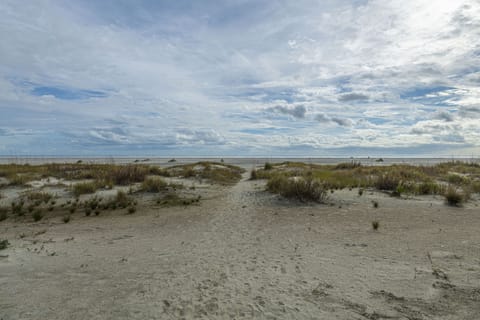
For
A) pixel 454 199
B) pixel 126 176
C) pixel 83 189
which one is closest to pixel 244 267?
pixel 454 199

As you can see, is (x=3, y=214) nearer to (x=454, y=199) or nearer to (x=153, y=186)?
(x=153, y=186)

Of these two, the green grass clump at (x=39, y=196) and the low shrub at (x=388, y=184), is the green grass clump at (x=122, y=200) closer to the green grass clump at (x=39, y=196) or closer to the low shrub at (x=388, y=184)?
the green grass clump at (x=39, y=196)

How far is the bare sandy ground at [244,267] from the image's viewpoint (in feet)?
14.4

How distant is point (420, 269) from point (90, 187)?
13.4 meters

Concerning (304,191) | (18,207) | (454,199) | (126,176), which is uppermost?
(126,176)

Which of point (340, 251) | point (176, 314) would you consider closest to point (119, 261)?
point (176, 314)

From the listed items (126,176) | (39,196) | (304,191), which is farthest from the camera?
(126,176)

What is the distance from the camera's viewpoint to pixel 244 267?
19.5 ft

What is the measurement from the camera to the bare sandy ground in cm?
439

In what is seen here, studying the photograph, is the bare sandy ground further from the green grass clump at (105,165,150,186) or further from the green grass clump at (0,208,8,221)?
the green grass clump at (105,165,150,186)

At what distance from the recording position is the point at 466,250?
270 inches

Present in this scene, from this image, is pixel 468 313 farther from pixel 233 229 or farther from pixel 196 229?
pixel 196 229

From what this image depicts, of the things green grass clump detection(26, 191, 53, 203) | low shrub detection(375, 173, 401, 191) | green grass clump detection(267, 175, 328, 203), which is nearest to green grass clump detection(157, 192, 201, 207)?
green grass clump detection(267, 175, 328, 203)

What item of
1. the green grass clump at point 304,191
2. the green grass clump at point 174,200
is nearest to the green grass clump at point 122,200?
the green grass clump at point 174,200
